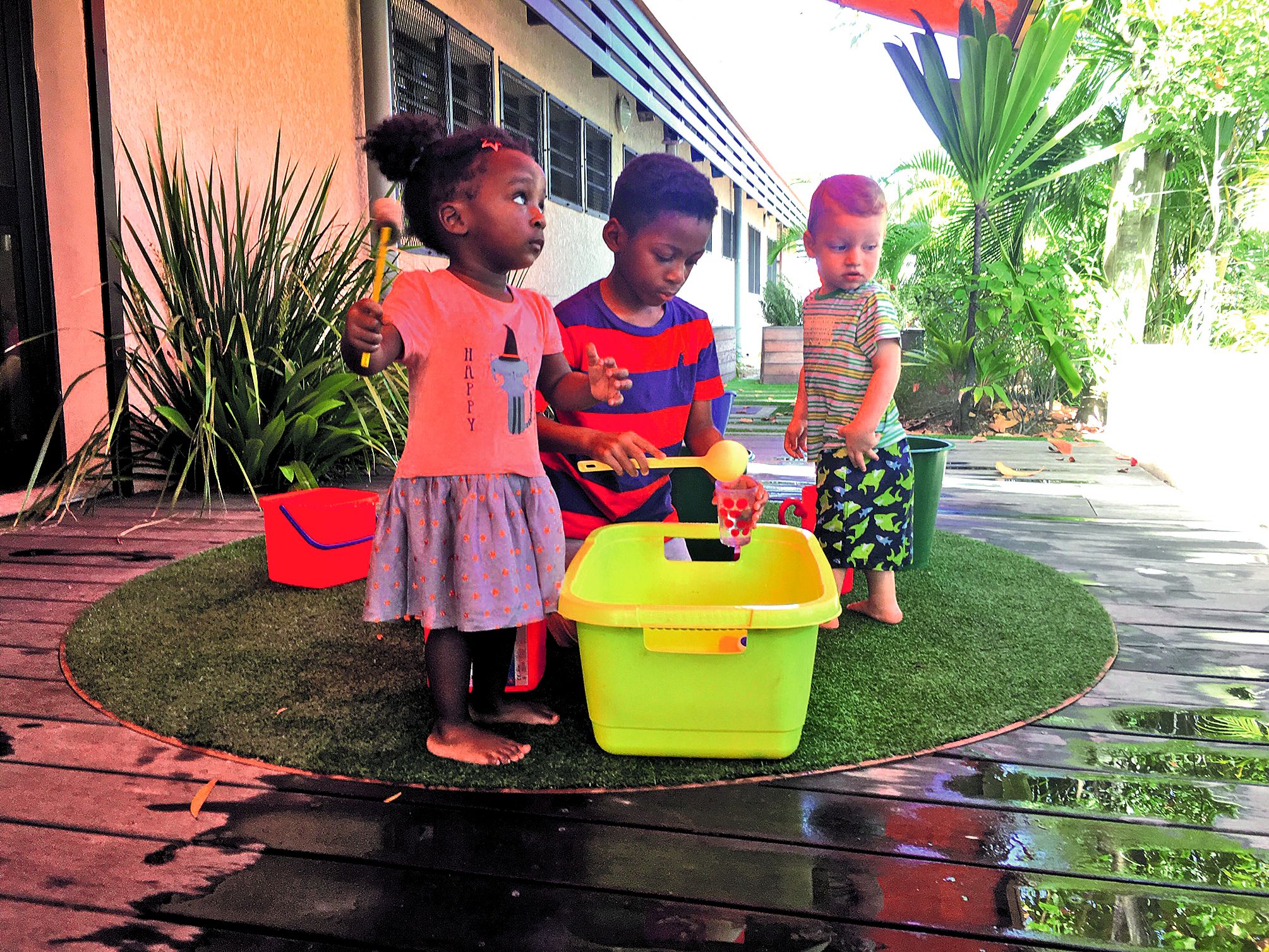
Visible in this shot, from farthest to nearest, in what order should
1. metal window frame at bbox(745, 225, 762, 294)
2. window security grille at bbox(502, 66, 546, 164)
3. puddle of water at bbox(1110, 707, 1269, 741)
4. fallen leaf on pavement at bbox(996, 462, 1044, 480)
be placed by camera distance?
metal window frame at bbox(745, 225, 762, 294), window security grille at bbox(502, 66, 546, 164), fallen leaf on pavement at bbox(996, 462, 1044, 480), puddle of water at bbox(1110, 707, 1269, 741)

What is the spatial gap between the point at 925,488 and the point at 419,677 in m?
1.58

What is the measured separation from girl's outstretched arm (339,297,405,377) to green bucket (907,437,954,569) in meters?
1.68

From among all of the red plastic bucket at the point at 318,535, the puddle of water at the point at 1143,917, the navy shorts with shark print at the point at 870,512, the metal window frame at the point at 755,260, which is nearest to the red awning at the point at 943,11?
the navy shorts with shark print at the point at 870,512

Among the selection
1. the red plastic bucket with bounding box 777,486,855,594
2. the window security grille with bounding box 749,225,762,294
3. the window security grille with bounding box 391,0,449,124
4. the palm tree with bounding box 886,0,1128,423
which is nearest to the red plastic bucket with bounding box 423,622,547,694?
the red plastic bucket with bounding box 777,486,855,594

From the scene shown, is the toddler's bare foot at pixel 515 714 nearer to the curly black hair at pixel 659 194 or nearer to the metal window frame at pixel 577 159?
the curly black hair at pixel 659 194

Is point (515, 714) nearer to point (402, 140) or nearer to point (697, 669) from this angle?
point (697, 669)

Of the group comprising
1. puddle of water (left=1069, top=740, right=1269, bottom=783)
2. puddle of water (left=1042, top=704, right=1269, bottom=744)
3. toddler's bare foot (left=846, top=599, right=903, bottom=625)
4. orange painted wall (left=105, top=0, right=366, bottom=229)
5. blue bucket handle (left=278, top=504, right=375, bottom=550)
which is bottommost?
puddle of water (left=1069, top=740, right=1269, bottom=783)

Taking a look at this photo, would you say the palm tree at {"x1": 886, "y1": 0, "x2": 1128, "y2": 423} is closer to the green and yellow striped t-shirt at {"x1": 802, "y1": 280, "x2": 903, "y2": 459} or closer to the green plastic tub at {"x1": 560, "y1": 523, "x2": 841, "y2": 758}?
the green and yellow striped t-shirt at {"x1": 802, "y1": 280, "x2": 903, "y2": 459}

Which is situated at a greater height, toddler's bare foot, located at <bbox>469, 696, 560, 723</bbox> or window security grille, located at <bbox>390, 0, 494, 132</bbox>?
window security grille, located at <bbox>390, 0, 494, 132</bbox>

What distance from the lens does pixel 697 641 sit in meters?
1.40

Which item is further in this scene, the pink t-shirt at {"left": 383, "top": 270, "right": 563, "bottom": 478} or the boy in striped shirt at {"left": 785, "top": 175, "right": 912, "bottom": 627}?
the boy in striped shirt at {"left": 785, "top": 175, "right": 912, "bottom": 627}

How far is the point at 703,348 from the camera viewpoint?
2090mm

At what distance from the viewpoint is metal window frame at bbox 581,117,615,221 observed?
→ 8070 millimetres

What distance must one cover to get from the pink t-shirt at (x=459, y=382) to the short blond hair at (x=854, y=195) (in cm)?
96
